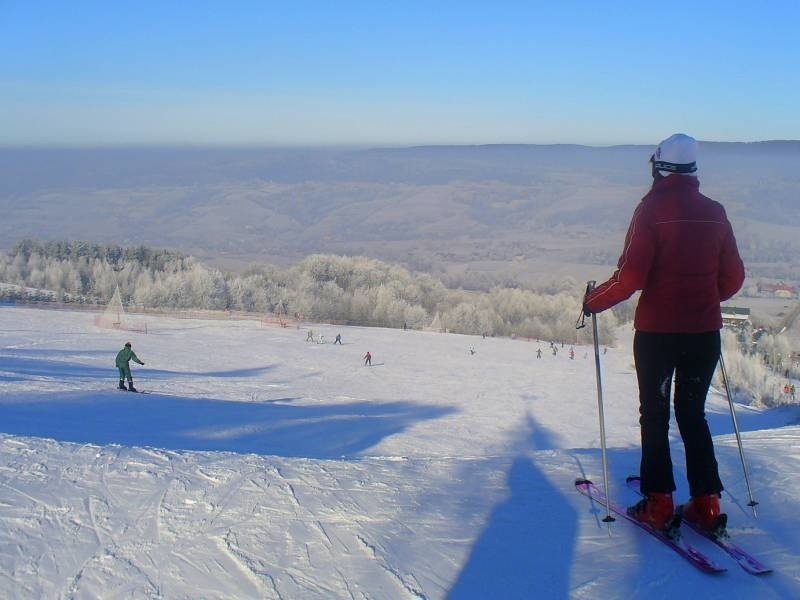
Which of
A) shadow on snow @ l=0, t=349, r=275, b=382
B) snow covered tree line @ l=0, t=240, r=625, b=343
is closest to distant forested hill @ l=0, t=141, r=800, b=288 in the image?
snow covered tree line @ l=0, t=240, r=625, b=343

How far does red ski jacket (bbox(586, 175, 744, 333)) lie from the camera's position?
12.5 ft

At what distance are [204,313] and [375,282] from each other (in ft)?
76.1

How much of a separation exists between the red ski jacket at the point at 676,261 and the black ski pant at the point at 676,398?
0.30 ft

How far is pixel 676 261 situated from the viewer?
3.83 m

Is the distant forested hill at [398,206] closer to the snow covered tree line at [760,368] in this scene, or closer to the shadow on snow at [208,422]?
the snow covered tree line at [760,368]

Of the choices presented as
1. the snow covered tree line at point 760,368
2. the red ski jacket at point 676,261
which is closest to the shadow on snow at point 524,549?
the red ski jacket at point 676,261

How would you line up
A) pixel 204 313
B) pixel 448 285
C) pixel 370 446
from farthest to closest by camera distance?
pixel 448 285
pixel 204 313
pixel 370 446

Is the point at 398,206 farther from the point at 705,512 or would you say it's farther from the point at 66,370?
the point at 705,512

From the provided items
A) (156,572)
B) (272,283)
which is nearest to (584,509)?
(156,572)

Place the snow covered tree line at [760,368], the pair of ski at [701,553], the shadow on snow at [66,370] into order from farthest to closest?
the snow covered tree line at [760,368] < the shadow on snow at [66,370] < the pair of ski at [701,553]

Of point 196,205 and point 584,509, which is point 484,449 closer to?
point 584,509

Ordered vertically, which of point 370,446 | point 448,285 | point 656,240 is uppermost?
point 656,240

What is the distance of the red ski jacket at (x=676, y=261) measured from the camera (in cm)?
380

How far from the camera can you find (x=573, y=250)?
10331 cm
